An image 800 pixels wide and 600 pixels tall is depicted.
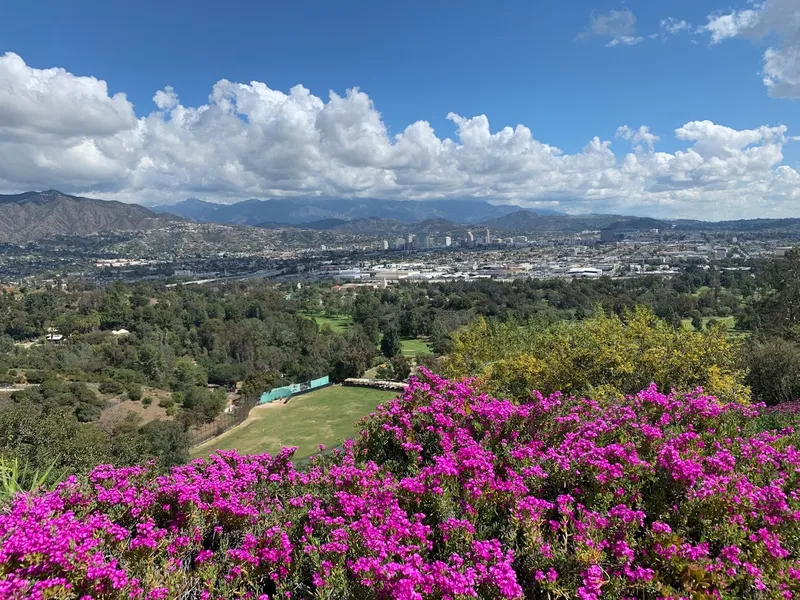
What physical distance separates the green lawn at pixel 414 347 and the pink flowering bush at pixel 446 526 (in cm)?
3744

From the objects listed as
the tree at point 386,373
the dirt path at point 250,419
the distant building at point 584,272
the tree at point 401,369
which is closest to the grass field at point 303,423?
the dirt path at point 250,419

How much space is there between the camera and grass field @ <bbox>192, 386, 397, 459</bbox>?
2163cm

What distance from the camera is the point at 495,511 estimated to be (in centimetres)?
366

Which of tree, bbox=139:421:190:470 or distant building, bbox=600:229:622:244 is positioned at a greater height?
distant building, bbox=600:229:622:244

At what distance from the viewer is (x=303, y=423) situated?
982 inches

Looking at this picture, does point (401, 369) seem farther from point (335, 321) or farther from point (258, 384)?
point (335, 321)

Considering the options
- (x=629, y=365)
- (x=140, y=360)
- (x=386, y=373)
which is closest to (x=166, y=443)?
(x=386, y=373)

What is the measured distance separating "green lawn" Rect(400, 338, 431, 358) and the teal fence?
8.41m

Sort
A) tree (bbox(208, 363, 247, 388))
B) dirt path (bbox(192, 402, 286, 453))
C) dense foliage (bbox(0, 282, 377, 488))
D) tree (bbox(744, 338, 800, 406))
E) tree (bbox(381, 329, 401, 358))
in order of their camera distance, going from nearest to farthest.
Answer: tree (bbox(744, 338, 800, 406))
dense foliage (bbox(0, 282, 377, 488))
dirt path (bbox(192, 402, 286, 453))
tree (bbox(208, 363, 247, 388))
tree (bbox(381, 329, 401, 358))

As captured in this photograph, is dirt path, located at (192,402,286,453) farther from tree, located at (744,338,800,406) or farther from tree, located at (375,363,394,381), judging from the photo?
tree, located at (744,338,800,406)

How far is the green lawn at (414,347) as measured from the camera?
143ft

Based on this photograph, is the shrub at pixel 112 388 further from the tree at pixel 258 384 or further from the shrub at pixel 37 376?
the tree at pixel 258 384

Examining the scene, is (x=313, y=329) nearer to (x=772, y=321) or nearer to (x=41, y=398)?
(x=41, y=398)

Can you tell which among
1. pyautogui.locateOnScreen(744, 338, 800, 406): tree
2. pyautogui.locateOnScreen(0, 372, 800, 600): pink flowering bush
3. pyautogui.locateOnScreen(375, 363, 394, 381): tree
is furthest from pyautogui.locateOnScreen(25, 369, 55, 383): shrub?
pyautogui.locateOnScreen(744, 338, 800, 406): tree
